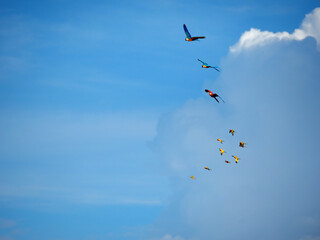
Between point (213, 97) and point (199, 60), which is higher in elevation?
point (199, 60)

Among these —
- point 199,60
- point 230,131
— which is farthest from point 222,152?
point 199,60

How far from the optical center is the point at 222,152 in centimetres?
12088

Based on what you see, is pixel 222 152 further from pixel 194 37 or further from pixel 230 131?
pixel 194 37

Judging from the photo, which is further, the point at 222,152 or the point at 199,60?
the point at 222,152

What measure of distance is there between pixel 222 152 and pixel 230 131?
28.6 ft

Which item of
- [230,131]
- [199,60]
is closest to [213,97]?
[199,60]

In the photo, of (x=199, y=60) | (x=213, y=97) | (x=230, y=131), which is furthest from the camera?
(x=230, y=131)

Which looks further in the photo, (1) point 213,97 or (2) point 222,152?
(2) point 222,152

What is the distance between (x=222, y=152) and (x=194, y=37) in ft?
163

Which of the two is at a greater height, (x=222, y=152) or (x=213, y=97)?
(x=222, y=152)

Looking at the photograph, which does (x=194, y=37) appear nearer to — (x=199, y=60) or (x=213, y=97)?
(x=199, y=60)

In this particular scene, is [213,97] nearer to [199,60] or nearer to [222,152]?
[199,60]

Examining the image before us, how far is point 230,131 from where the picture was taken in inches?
4547

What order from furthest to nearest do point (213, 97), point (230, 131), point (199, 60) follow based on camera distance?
point (230, 131) < point (199, 60) < point (213, 97)
